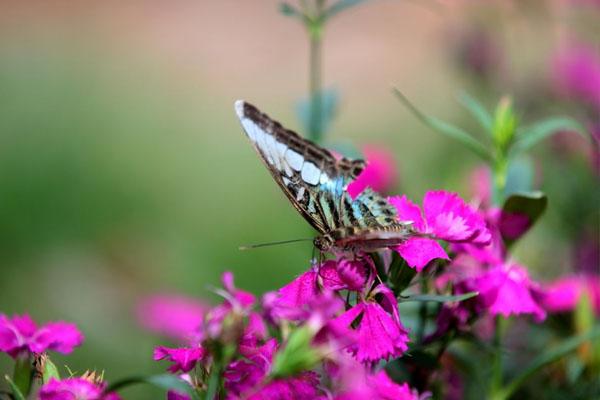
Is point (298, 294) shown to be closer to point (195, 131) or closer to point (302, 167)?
point (302, 167)

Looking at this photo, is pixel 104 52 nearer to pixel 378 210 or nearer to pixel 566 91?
pixel 566 91

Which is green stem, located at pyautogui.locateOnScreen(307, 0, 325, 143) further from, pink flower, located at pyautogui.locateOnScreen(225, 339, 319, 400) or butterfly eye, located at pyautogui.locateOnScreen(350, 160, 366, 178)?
pink flower, located at pyautogui.locateOnScreen(225, 339, 319, 400)

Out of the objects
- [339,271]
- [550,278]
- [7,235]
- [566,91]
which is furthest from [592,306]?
[7,235]

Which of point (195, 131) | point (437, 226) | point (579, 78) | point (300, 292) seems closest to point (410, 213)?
point (437, 226)

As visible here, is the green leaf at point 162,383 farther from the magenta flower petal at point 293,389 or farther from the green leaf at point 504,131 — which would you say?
the green leaf at point 504,131

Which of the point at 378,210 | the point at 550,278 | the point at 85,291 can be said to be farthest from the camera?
the point at 85,291

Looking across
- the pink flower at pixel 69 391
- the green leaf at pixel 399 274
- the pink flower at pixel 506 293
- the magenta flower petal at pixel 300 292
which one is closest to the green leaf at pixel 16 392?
the pink flower at pixel 69 391
